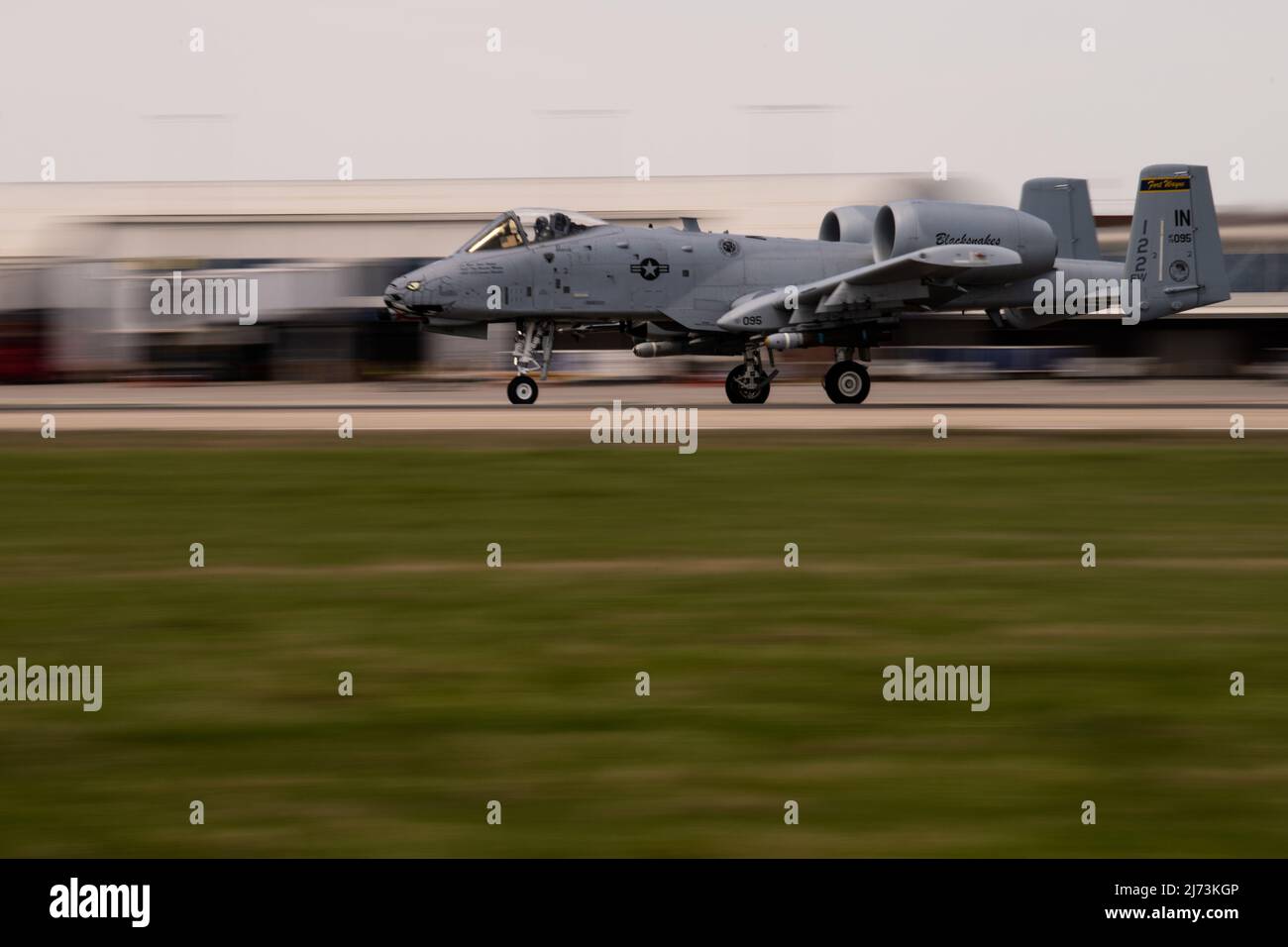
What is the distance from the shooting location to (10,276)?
143 feet

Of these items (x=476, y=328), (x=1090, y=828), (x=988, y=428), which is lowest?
(x=1090, y=828)

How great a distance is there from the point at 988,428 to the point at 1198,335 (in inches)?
795

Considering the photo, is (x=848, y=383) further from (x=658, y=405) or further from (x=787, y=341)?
(x=658, y=405)

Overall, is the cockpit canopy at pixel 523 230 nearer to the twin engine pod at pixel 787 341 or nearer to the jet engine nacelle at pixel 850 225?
the twin engine pod at pixel 787 341

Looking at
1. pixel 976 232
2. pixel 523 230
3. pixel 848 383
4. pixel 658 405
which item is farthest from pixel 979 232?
pixel 523 230

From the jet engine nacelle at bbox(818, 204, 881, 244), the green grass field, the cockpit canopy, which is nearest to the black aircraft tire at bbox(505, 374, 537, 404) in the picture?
the cockpit canopy

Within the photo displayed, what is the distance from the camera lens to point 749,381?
2705 centimetres

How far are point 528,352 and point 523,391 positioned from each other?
674mm

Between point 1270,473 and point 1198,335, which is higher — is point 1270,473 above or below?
below

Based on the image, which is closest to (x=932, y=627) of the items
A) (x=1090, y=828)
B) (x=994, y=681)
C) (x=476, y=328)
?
(x=994, y=681)

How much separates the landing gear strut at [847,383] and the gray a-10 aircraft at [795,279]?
0.08 ft

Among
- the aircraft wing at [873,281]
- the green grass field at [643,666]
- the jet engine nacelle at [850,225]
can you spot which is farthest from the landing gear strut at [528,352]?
the green grass field at [643,666]
